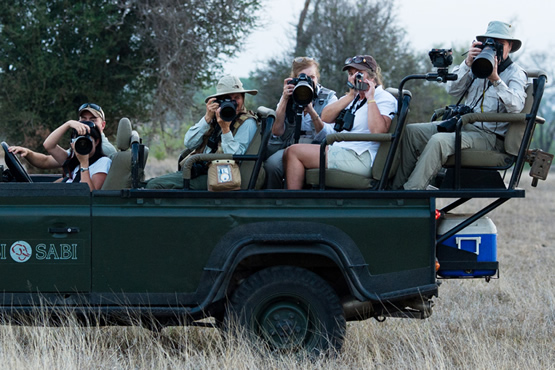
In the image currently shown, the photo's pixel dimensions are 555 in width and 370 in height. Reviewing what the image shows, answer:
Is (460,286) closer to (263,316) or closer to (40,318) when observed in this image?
(263,316)

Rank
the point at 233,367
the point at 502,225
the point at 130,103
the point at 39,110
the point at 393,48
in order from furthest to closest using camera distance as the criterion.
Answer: the point at 393,48, the point at 130,103, the point at 39,110, the point at 502,225, the point at 233,367

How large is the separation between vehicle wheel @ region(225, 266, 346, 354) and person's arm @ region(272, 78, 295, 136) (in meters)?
1.11

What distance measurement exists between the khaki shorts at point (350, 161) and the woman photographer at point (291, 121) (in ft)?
1.18

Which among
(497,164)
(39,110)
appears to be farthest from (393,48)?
(497,164)

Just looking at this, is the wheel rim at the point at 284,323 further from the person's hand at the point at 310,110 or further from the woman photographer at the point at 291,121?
the person's hand at the point at 310,110

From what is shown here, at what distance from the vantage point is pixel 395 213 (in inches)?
187

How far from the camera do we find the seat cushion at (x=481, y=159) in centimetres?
502

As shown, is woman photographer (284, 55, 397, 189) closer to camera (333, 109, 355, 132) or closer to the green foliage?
camera (333, 109, 355, 132)

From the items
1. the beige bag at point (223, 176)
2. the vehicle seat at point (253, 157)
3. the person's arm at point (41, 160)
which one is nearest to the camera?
the beige bag at point (223, 176)

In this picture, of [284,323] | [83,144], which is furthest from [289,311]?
[83,144]

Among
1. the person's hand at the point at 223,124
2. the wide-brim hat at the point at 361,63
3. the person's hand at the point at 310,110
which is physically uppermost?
the wide-brim hat at the point at 361,63

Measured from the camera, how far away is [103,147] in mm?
5578

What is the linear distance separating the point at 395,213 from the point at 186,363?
5.12 ft

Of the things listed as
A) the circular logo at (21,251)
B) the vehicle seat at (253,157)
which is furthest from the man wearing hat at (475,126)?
the circular logo at (21,251)
